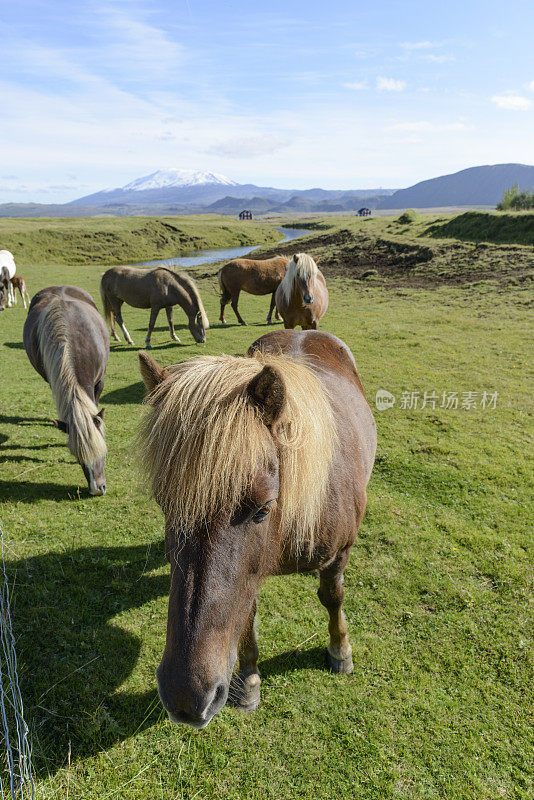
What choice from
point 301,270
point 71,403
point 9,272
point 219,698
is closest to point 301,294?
point 301,270

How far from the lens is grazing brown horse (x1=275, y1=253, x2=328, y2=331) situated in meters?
9.66

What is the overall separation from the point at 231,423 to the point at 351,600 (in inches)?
128

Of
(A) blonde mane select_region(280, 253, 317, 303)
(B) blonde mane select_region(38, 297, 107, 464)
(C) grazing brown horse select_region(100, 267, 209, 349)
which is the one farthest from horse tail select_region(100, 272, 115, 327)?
(B) blonde mane select_region(38, 297, 107, 464)

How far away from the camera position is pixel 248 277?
15992 mm

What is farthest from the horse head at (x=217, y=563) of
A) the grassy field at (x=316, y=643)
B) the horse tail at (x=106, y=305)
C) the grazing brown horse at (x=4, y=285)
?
the grazing brown horse at (x=4, y=285)

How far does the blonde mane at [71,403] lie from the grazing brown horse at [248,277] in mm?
10881

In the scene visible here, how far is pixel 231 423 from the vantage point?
67.7 inches

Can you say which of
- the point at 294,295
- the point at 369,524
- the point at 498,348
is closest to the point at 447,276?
the point at 498,348

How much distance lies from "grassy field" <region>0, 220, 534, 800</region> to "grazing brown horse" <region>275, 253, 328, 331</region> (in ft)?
13.2

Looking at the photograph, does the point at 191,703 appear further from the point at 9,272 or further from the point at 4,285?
the point at 9,272

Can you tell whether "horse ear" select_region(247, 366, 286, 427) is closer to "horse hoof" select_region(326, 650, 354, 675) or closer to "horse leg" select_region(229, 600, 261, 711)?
"horse leg" select_region(229, 600, 261, 711)

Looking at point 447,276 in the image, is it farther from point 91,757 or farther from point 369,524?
point 91,757

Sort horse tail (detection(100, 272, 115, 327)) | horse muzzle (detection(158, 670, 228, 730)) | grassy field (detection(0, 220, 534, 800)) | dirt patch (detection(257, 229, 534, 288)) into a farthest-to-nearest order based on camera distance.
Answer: dirt patch (detection(257, 229, 534, 288)) < horse tail (detection(100, 272, 115, 327)) < grassy field (detection(0, 220, 534, 800)) < horse muzzle (detection(158, 670, 228, 730))

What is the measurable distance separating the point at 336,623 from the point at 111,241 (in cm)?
5604
